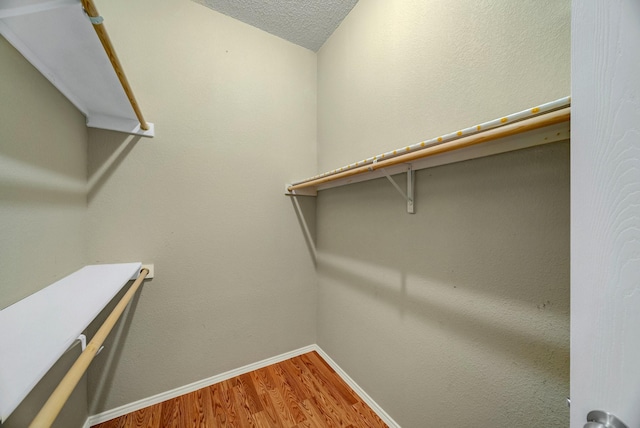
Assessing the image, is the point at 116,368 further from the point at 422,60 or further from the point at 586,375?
the point at 422,60

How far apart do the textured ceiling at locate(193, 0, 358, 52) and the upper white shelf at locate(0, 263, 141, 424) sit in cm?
169

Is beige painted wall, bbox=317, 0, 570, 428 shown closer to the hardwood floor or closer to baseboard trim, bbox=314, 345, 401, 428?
baseboard trim, bbox=314, 345, 401, 428

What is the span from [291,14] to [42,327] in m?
1.90

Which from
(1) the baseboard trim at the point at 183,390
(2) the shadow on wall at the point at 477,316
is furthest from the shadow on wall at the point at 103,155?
(2) the shadow on wall at the point at 477,316

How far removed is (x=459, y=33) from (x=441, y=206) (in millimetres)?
670

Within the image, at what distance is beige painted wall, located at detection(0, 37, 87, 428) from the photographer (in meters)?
0.63

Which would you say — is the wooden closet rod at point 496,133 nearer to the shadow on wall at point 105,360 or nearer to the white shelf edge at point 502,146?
the white shelf edge at point 502,146

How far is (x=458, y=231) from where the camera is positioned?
33.3 inches

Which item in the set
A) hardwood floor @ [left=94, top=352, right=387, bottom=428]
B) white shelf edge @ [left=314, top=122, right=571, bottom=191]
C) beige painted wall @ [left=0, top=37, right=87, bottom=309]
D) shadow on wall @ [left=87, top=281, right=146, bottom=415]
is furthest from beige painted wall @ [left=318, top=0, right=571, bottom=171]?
shadow on wall @ [left=87, top=281, right=146, bottom=415]

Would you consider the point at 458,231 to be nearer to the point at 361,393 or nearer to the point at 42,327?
the point at 361,393

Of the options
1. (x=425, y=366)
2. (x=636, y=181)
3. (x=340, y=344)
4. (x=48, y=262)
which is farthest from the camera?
(x=340, y=344)

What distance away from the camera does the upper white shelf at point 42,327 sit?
0.35m

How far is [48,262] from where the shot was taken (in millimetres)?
810

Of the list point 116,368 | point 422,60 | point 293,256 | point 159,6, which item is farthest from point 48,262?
point 422,60
